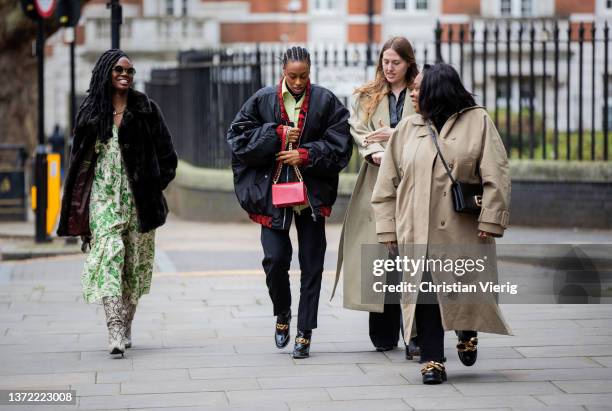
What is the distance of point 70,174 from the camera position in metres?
7.34

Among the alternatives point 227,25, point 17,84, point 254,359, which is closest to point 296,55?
point 254,359

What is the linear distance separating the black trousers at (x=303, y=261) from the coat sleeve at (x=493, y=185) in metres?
1.31

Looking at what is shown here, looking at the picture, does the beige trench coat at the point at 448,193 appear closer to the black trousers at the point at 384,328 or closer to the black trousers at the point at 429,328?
the black trousers at the point at 429,328

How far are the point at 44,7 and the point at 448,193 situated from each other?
773 centimetres

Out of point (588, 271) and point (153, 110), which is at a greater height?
point (153, 110)

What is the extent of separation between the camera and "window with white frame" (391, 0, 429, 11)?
122ft

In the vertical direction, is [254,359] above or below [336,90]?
below

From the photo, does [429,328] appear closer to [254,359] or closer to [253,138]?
[254,359]

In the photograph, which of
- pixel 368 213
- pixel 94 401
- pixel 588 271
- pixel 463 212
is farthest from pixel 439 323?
pixel 588 271

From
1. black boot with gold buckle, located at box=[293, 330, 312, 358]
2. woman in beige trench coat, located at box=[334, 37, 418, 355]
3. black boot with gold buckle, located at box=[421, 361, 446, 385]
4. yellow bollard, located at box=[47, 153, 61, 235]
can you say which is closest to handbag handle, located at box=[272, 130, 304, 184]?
woman in beige trench coat, located at box=[334, 37, 418, 355]

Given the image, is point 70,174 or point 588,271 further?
point 588,271

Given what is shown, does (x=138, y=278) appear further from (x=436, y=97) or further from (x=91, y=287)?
(x=436, y=97)

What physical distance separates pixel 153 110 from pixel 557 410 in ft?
10.1

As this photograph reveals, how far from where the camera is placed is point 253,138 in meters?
7.14
